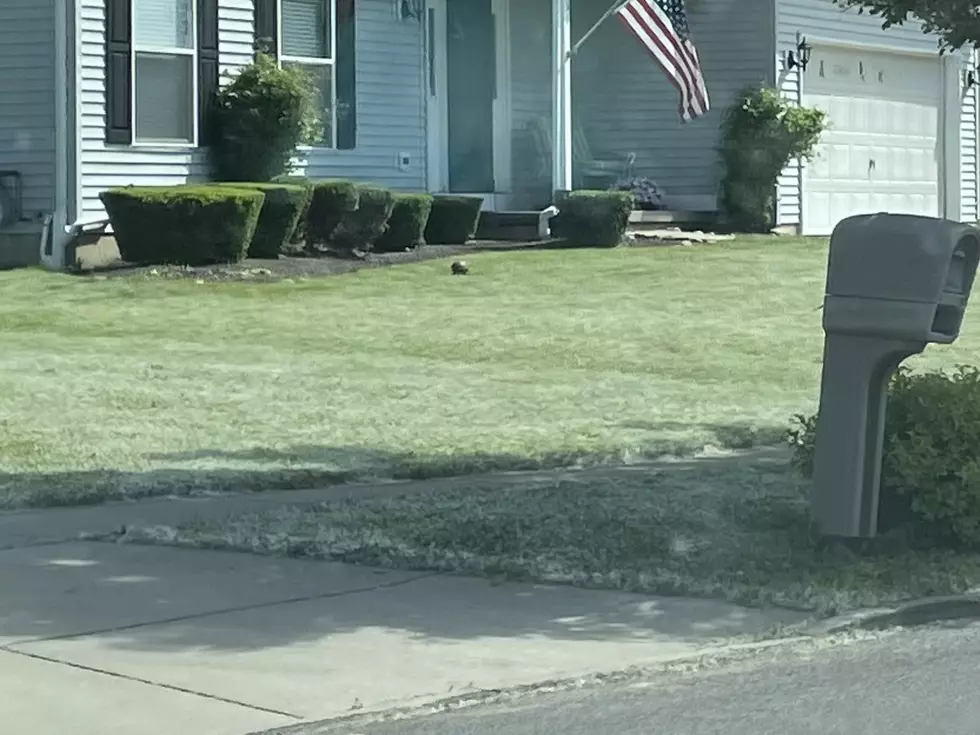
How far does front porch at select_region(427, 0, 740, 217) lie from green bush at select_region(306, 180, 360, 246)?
3351 mm

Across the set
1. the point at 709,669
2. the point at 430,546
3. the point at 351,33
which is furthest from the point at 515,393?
the point at 351,33

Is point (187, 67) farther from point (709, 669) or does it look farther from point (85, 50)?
point (709, 669)

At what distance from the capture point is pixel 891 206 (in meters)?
30.3

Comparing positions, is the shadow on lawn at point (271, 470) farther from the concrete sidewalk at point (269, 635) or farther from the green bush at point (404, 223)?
the green bush at point (404, 223)

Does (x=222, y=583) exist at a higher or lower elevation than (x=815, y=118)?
A: lower

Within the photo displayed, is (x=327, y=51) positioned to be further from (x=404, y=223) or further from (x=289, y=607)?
(x=289, y=607)

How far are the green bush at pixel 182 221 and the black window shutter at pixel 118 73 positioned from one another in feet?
4.13

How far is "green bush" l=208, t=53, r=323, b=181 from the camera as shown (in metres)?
21.4

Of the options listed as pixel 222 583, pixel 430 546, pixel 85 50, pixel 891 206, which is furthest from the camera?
pixel 891 206

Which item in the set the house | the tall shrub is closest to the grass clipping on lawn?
the house

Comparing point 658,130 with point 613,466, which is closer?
point 613,466

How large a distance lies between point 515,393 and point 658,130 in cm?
1413

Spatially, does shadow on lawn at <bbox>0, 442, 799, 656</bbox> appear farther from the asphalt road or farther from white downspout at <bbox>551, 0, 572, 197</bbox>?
white downspout at <bbox>551, 0, 572, 197</bbox>

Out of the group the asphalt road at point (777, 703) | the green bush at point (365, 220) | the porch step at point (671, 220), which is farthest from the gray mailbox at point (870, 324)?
the porch step at point (671, 220)
